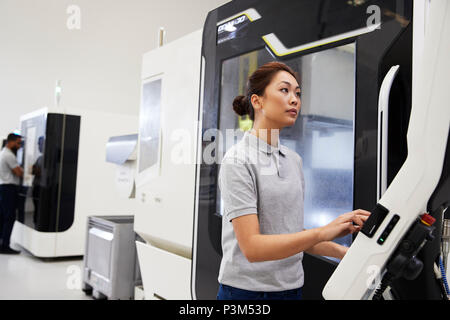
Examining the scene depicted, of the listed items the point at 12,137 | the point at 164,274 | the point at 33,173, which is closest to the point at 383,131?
the point at 164,274

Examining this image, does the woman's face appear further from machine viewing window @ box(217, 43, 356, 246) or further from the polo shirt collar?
machine viewing window @ box(217, 43, 356, 246)

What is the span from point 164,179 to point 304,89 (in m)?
0.96

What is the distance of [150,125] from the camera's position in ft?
7.13

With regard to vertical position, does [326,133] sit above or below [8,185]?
above

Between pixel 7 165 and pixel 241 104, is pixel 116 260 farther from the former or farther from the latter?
pixel 7 165

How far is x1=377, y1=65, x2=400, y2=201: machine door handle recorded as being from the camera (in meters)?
1.05

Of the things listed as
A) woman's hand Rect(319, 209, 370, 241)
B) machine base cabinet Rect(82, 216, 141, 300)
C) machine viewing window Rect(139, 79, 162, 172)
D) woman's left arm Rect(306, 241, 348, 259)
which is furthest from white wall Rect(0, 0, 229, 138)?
woman's hand Rect(319, 209, 370, 241)

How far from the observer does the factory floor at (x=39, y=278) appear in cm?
303

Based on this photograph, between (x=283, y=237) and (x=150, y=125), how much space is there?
1411 mm

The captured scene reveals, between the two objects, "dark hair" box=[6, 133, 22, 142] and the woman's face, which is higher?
"dark hair" box=[6, 133, 22, 142]

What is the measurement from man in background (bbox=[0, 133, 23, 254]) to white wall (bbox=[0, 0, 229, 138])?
0.77 m

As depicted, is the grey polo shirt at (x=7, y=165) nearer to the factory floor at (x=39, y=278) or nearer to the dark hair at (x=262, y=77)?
the factory floor at (x=39, y=278)

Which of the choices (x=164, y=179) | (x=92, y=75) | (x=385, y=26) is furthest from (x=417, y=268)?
(x=92, y=75)

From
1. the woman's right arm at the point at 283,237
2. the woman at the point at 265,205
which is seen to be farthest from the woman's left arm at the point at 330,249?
the woman's right arm at the point at 283,237
